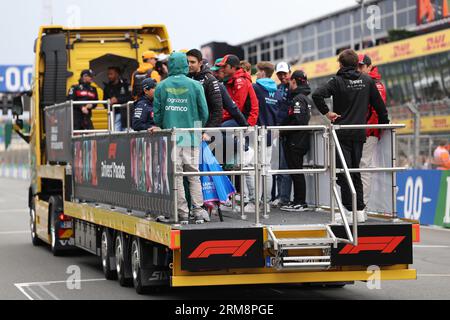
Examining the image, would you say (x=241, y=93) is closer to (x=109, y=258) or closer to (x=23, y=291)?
(x=109, y=258)

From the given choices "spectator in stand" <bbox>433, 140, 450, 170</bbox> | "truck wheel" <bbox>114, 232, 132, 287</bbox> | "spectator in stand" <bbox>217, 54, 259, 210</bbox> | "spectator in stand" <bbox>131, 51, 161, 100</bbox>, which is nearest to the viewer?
"spectator in stand" <bbox>217, 54, 259, 210</bbox>

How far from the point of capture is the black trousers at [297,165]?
12742 mm

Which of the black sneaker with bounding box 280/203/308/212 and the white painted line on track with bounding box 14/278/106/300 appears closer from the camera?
the white painted line on track with bounding box 14/278/106/300

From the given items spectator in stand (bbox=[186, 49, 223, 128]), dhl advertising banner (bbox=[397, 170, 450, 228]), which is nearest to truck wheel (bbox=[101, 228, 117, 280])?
spectator in stand (bbox=[186, 49, 223, 128])

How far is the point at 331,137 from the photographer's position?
1100 cm

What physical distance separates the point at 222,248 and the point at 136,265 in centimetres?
215

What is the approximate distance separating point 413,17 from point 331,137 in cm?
5641

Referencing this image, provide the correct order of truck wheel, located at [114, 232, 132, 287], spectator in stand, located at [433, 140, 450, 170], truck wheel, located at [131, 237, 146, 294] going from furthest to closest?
spectator in stand, located at [433, 140, 450, 170]
truck wheel, located at [114, 232, 132, 287]
truck wheel, located at [131, 237, 146, 294]

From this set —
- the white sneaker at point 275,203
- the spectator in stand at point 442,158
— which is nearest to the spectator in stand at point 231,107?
the white sneaker at point 275,203

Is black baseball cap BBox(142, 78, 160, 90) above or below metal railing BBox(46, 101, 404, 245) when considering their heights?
above

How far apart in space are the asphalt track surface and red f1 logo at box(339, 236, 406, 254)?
132 centimetres

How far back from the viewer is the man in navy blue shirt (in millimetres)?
13102

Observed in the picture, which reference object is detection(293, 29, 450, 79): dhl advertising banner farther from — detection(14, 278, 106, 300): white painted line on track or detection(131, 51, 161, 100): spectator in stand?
detection(14, 278, 106, 300): white painted line on track

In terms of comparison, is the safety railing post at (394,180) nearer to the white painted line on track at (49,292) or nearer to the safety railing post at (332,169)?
the safety railing post at (332,169)
